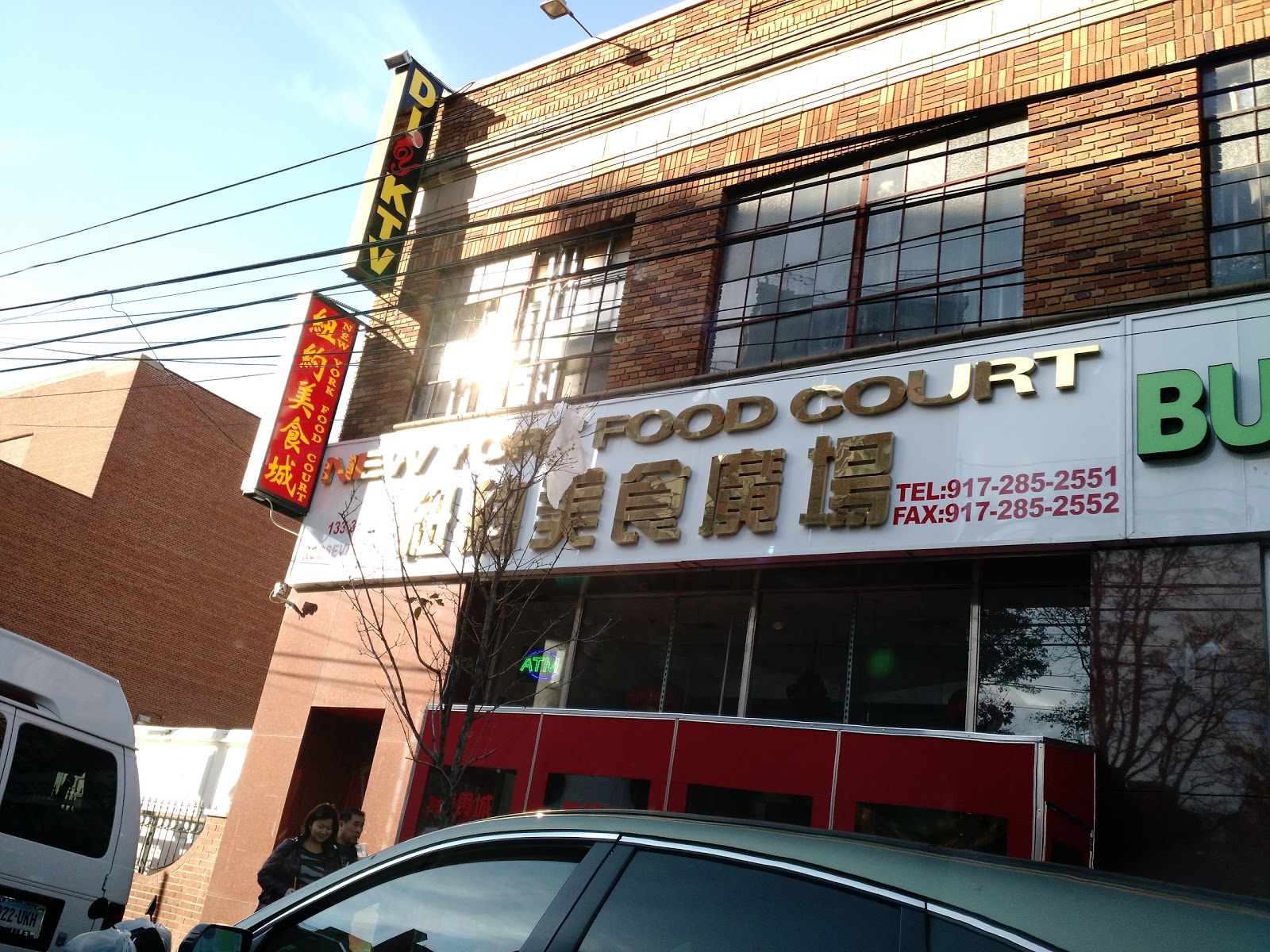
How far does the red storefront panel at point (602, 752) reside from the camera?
32.7ft

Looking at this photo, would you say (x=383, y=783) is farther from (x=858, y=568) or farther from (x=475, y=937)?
(x=475, y=937)

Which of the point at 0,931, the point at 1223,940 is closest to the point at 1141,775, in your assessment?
the point at 1223,940

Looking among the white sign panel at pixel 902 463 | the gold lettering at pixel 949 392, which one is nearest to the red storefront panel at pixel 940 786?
the white sign panel at pixel 902 463

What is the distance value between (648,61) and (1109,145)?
6.23m

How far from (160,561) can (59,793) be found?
20148 millimetres

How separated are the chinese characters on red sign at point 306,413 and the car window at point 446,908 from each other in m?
11.4

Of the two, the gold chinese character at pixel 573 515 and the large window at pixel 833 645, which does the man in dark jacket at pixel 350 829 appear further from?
the gold chinese character at pixel 573 515

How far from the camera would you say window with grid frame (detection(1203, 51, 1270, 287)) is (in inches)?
356

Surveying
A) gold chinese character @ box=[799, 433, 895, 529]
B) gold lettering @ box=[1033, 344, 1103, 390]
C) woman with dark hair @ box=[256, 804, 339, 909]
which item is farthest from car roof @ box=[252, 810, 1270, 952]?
gold lettering @ box=[1033, 344, 1103, 390]

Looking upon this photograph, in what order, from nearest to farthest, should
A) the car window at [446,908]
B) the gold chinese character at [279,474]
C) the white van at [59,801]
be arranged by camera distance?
the car window at [446,908], the white van at [59,801], the gold chinese character at [279,474]

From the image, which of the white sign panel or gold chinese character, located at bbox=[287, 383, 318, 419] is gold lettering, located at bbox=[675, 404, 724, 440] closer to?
the white sign panel

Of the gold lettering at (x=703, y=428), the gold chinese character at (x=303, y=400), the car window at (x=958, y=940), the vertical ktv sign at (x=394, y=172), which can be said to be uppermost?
the vertical ktv sign at (x=394, y=172)

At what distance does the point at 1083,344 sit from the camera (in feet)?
29.6

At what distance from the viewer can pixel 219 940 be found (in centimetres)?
294
